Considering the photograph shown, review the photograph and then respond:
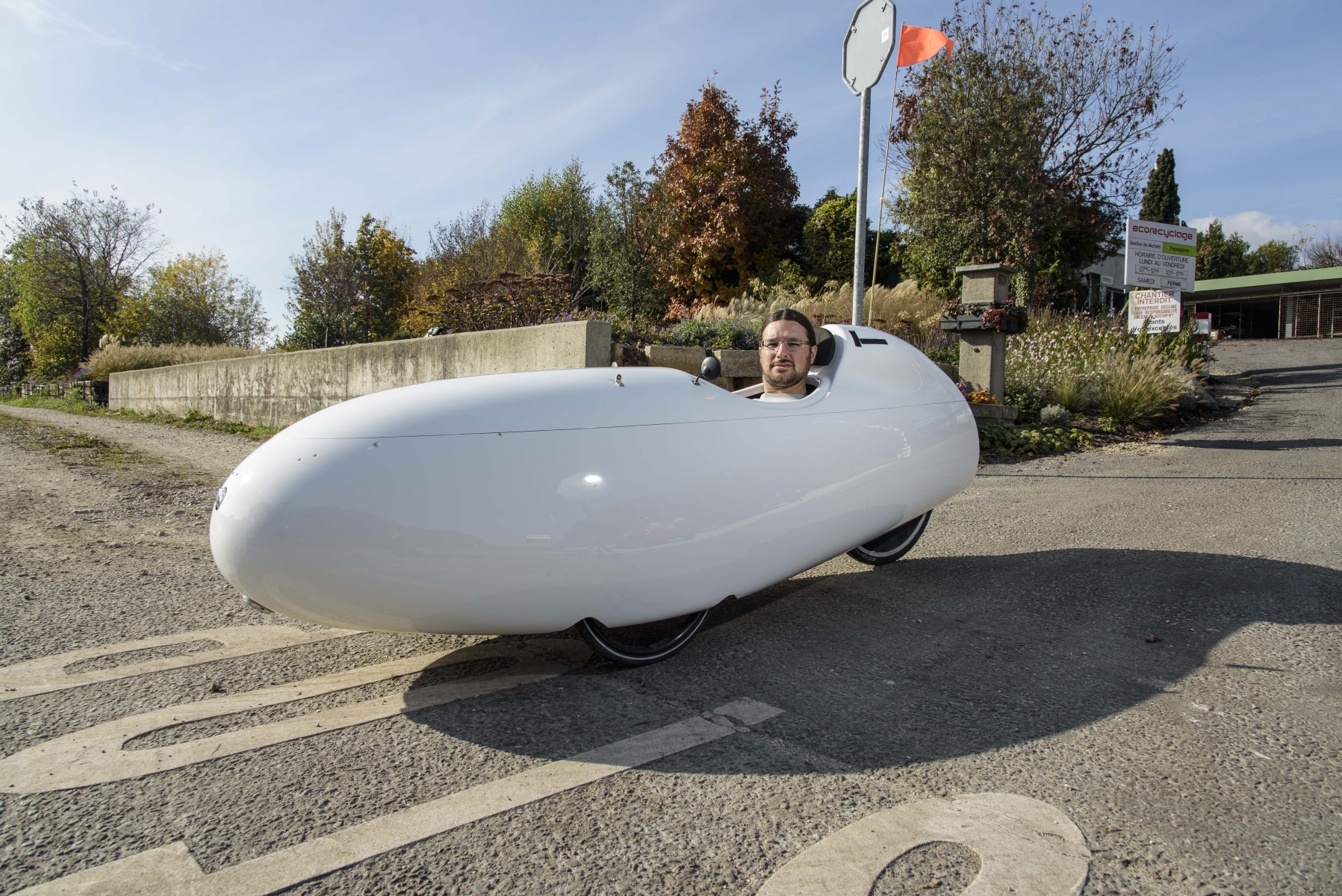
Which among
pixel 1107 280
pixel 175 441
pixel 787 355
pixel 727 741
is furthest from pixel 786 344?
pixel 1107 280

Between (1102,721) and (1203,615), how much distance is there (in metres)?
1.34

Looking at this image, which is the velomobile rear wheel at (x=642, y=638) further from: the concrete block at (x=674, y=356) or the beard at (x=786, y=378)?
the concrete block at (x=674, y=356)

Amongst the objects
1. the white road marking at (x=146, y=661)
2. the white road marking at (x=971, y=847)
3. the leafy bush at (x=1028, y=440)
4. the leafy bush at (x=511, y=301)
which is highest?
the leafy bush at (x=511, y=301)

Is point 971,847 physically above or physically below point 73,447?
below

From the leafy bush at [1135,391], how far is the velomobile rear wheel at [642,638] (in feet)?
28.0

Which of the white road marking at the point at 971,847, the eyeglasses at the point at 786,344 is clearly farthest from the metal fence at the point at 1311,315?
the white road marking at the point at 971,847

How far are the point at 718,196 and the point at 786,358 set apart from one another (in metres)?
16.6

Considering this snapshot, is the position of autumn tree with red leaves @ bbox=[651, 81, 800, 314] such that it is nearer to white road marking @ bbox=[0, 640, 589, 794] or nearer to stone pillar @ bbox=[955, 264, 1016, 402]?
stone pillar @ bbox=[955, 264, 1016, 402]

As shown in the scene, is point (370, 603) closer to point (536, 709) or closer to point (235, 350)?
point (536, 709)

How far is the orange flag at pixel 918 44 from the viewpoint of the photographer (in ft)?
29.1

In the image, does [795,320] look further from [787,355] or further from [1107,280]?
[1107,280]

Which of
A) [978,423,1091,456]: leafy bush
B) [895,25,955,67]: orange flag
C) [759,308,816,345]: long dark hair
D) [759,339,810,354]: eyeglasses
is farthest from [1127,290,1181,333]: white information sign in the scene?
[759,339,810,354]: eyeglasses

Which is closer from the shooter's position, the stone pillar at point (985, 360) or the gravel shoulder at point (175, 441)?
the gravel shoulder at point (175, 441)

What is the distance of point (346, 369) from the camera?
956 cm
